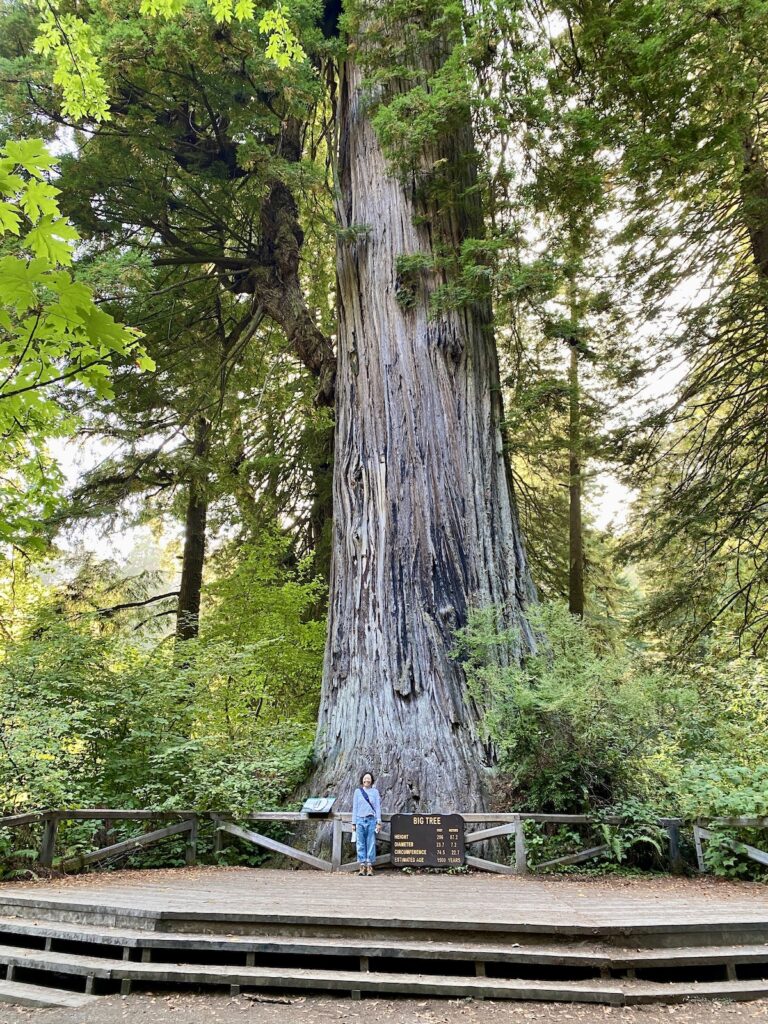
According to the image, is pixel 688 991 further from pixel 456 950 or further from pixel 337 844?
pixel 337 844

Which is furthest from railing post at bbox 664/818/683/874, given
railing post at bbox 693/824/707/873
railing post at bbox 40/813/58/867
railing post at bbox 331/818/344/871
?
railing post at bbox 40/813/58/867

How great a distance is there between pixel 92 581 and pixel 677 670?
→ 9923mm

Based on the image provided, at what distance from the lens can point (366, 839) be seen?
5.82m

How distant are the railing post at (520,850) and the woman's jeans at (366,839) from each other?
1.25 metres

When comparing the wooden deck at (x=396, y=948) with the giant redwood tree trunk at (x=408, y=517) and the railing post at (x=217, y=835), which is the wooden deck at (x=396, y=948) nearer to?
the giant redwood tree trunk at (x=408, y=517)

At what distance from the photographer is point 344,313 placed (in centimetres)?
899

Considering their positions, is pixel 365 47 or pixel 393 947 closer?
pixel 393 947

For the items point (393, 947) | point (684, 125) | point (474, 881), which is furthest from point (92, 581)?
point (684, 125)

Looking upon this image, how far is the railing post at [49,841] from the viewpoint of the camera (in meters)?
5.72

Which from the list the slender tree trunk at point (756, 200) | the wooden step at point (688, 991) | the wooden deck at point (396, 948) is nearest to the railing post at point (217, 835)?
the wooden deck at point (396, 948)

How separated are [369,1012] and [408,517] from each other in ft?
15.9

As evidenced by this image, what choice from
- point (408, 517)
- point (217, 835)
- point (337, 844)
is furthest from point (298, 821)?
point (408, 517)

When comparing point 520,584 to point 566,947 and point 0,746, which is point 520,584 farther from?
point 0,746

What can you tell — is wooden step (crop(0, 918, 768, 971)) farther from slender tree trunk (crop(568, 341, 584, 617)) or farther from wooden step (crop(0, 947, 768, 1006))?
slender tree trunk (crop(568, 341, 584, 617))
